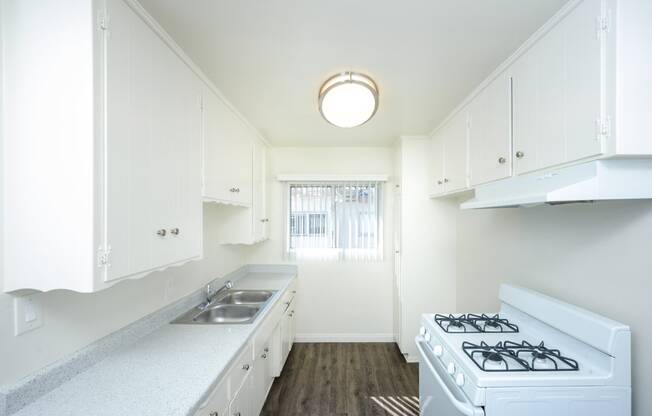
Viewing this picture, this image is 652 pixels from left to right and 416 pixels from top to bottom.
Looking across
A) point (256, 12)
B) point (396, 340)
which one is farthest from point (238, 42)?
point (396, 340)

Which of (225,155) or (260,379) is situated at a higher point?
(225,155)

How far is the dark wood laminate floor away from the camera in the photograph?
87.9 inches

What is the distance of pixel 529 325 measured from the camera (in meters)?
1.59

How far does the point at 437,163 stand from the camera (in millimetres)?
2637

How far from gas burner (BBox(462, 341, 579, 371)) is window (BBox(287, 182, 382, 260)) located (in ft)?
6.45

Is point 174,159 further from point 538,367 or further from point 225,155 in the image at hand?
point 538,367

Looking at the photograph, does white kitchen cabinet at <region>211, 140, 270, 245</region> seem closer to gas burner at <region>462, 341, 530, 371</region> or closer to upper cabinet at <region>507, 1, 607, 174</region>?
gas burner at <region>462, 341, 530, 371</region>

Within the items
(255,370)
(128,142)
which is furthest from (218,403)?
(128,142)

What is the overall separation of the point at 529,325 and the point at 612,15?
4.91 feet

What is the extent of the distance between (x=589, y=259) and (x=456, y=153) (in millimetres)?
1143

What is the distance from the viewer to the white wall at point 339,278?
11.0ft

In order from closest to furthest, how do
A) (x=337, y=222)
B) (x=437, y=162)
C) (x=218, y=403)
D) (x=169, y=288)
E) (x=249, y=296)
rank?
(x=218, y=403), (x=169, y=288), (x=249, y=296), (x=437, y=162), (x=337, y=222)

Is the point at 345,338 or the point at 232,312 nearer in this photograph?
the point at 232,312

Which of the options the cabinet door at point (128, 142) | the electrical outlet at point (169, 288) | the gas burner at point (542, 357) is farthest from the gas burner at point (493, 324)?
the electrical outlet at point (169, 288)
